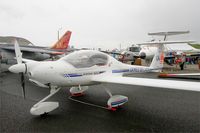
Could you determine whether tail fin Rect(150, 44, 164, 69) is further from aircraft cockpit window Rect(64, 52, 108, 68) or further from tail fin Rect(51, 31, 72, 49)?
tail fin Rect(51, 31, 72, 49)

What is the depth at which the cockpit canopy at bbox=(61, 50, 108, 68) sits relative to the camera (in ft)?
13.4

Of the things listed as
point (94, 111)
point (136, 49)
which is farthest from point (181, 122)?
point (136, 49)

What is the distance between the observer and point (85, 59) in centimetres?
424

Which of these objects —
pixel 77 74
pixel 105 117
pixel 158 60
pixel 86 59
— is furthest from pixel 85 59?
pixel 158 60

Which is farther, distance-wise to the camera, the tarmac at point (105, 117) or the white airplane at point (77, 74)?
the white airplane at point (77, 74)

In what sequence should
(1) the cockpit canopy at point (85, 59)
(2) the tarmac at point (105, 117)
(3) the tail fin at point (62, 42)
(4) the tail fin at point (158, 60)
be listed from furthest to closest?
(3) the tail fin at point (62, 42)
(4) the tail fin at point (158, 60)
(1) the cockpit canopy at point (85, 59)
(2) the tarmac at point (105, 117)

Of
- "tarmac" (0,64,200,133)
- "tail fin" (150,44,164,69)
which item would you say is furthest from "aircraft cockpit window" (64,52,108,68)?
"tail fin" (150,44,164,69)

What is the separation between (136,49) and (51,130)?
2919cm

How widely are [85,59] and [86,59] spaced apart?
31mm

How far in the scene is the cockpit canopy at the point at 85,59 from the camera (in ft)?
13.4

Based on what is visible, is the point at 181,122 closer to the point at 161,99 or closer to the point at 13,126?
the point at 161,99

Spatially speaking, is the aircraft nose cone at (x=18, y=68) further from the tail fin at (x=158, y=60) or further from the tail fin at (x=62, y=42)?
the tail fin at (x=62, y=42)

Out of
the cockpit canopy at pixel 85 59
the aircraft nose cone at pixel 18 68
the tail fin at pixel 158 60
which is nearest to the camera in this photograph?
the aircraft nose cone at pixel 18 68

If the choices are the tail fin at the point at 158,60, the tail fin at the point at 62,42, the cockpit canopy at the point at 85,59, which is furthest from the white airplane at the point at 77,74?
the tail fin at the point at 62,42
